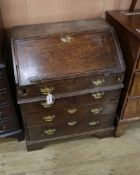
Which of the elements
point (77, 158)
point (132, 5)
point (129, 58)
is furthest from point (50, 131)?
point (132, 5)

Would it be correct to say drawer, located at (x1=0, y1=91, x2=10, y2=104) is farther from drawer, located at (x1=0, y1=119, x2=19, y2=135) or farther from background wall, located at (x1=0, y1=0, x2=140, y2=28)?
background wall, located at (x1=0, y1=0, x2=140, y2=28)

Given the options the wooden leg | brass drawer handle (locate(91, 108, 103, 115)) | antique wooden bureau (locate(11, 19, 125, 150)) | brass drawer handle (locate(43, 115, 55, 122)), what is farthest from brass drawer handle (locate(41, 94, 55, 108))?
the wooden leg

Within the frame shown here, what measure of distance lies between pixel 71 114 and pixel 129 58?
1.86 feet

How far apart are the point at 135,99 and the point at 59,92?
0.59 meters

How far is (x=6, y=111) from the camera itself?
1568mm

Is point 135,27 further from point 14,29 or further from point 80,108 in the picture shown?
point 14,29

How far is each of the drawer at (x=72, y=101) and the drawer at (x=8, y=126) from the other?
0.89 feet

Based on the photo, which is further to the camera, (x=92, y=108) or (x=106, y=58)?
(x=92, y=108)

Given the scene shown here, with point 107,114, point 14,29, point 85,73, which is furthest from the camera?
point 107,114

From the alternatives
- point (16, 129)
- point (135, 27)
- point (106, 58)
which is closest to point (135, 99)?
point (106, 58)

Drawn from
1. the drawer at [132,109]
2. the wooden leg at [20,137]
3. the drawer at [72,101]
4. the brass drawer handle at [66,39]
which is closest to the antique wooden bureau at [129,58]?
A: the drawer at [132,109]

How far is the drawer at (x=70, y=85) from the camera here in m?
1.36

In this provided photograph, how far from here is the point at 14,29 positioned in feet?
5.11

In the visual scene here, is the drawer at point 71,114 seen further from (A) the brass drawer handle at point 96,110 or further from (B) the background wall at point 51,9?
(B) the background wall at point 51,9
